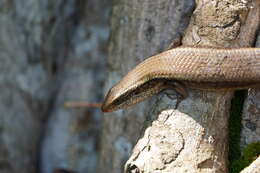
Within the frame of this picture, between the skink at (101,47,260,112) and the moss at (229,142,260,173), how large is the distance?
0.42 metres

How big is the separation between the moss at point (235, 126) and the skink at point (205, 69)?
21 cm

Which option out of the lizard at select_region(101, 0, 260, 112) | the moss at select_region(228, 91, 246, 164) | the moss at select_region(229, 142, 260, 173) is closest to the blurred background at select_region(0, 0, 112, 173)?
the lizard at select_region(101, 0, 260, 112)

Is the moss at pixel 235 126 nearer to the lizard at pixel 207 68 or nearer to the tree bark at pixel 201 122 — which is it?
the tree bark at pixel 201 122

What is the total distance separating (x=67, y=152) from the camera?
5.65m

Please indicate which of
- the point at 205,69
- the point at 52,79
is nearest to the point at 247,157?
the point at 205,69

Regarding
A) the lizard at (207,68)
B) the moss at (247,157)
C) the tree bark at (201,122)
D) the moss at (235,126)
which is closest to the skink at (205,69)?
the lizard at (207,68)

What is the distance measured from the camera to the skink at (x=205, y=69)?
3.03 metres

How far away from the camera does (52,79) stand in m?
5.67

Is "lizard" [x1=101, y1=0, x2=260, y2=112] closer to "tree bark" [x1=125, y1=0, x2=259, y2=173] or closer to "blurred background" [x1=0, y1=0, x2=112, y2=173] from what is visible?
"tree bark" [x1=125, y1=0, x2=259, y2=173]

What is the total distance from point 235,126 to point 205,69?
484 mm

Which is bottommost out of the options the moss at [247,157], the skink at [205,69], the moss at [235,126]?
the moss at [247,157]

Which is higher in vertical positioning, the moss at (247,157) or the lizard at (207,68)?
the lizard at (207,68)

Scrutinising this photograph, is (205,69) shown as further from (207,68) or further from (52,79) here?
(52,79)

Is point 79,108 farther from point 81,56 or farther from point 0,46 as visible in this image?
point 0,46
